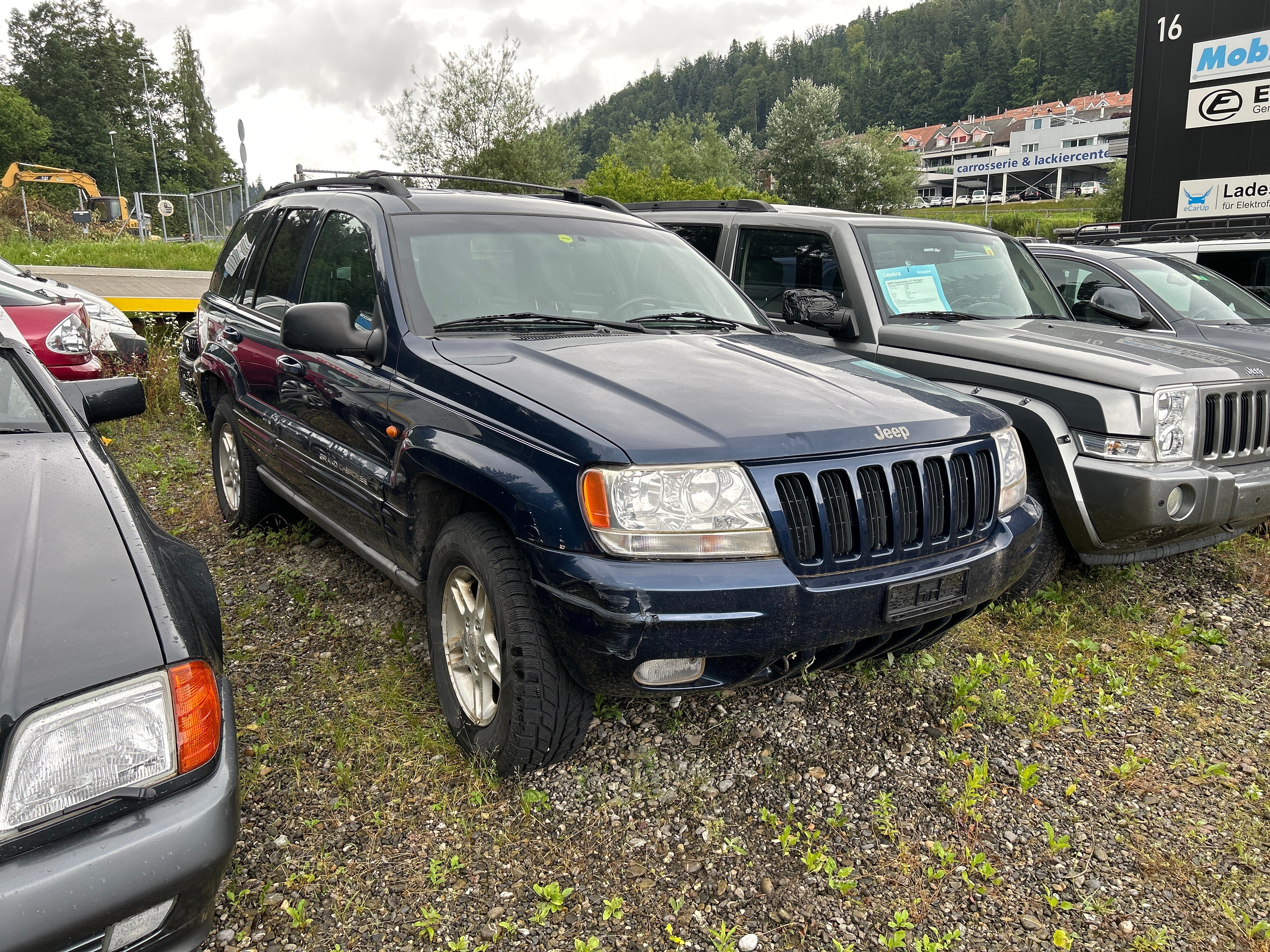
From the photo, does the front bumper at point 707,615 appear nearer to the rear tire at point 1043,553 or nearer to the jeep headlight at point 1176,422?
the rear tire at point 1043,553

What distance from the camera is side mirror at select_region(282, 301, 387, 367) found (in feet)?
9.85

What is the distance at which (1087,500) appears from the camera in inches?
153

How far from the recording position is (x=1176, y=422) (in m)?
3.86

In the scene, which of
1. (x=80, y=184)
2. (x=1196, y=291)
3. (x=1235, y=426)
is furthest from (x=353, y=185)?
(x=80, y=184)

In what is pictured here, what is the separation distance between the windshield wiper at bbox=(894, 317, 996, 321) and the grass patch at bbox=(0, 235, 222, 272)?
52.7 ft

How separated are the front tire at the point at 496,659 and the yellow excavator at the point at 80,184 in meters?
36.1

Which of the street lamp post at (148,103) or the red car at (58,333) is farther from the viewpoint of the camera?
the street lamp post at (148,103)

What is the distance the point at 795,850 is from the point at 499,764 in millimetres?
895

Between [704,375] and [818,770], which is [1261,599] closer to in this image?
[818,770]

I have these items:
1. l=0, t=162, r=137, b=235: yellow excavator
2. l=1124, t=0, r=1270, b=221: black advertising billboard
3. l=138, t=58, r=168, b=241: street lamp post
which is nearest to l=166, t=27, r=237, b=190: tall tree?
l=138, t=58, r=168, b=241: street lamp post

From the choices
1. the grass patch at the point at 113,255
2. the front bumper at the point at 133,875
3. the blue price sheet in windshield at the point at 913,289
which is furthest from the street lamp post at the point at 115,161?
the front bumper at the point at 133,875

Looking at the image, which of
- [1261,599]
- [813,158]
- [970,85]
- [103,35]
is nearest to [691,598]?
[1261,599]

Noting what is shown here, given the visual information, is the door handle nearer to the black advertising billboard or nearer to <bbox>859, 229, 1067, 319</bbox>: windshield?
<bbox>859, 229, 1067, 319</bbox>: windshield

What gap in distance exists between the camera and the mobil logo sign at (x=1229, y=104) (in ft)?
39.7
